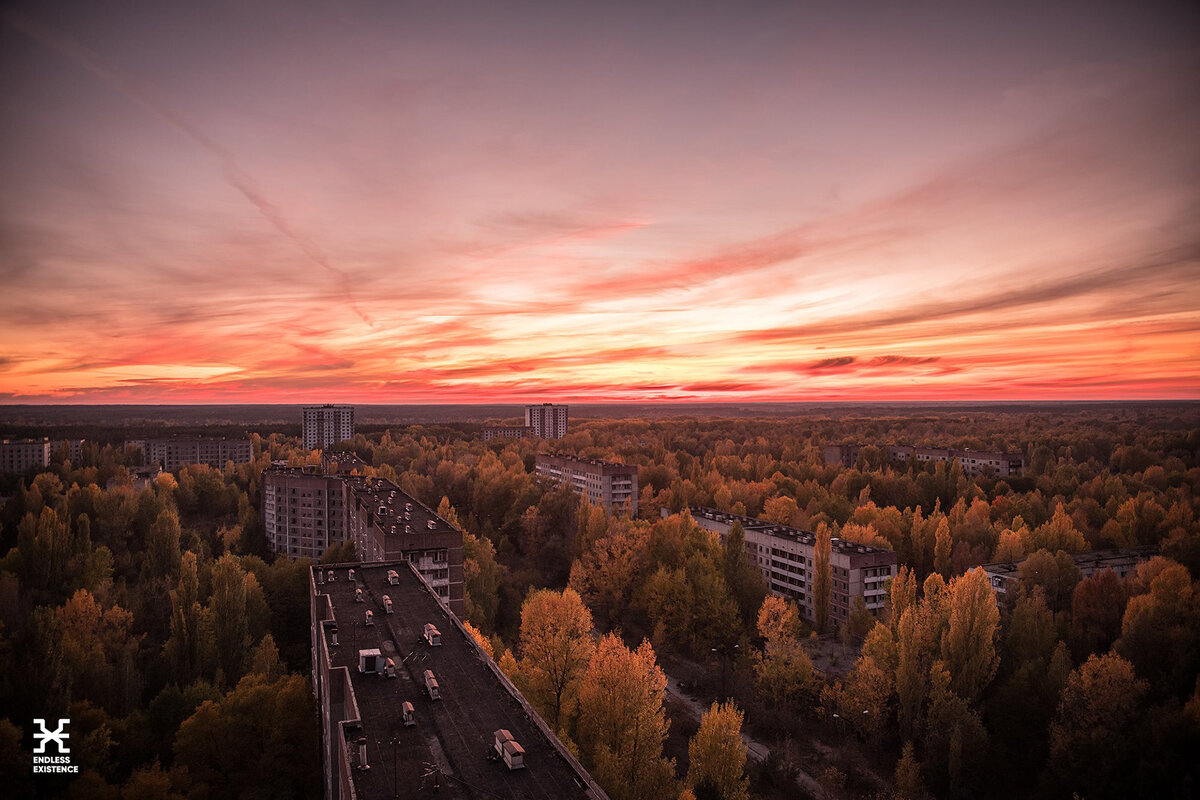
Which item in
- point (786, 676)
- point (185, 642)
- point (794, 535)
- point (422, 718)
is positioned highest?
point (422, 718)

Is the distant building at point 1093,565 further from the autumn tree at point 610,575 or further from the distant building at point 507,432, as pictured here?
the distant building at point 507,432

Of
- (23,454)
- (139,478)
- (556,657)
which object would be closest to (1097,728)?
(556,657)

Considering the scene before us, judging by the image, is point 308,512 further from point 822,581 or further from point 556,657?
point 822,581

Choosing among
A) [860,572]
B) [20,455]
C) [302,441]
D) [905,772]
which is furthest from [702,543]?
[302,441]

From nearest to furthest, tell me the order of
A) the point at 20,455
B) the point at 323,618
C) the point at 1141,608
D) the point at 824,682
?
the point at 323,618, the point at 1141,608, the point at 824,682, the point at 20,455

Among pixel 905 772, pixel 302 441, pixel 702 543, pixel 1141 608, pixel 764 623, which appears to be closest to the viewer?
pixel 905 772

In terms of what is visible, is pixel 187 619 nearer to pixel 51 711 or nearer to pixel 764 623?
pixel 51 711

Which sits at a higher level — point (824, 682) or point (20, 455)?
point (20, 455)

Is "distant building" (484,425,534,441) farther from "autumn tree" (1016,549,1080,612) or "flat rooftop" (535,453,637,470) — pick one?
"autumn tree" (1016,549,1080,612)
